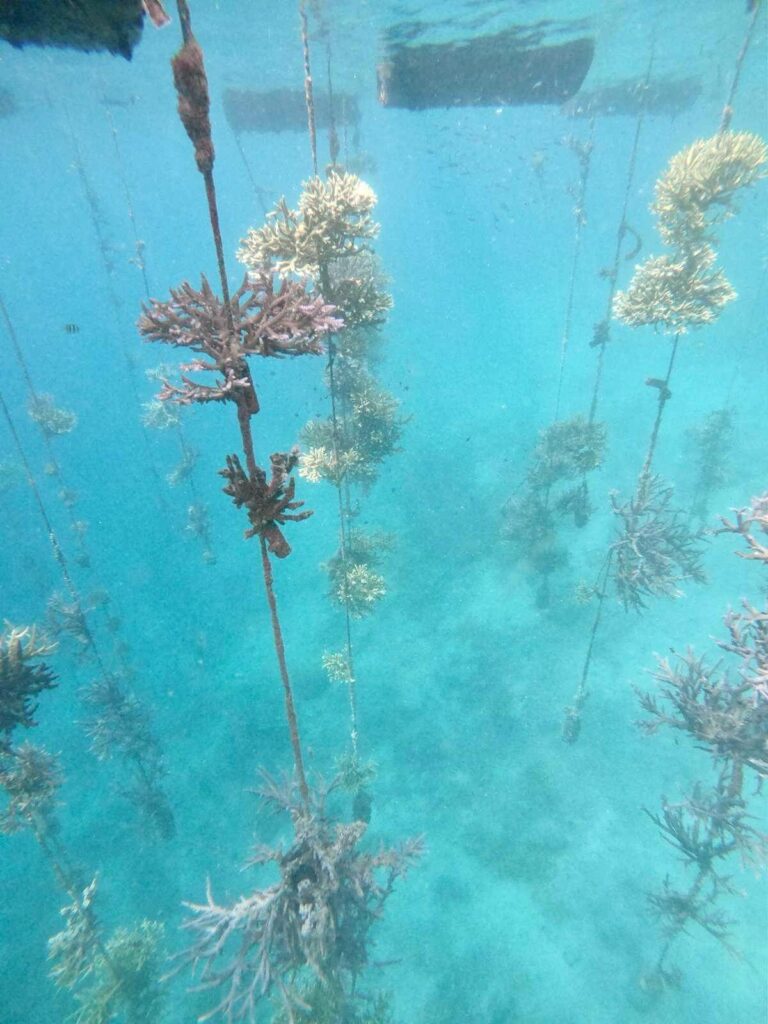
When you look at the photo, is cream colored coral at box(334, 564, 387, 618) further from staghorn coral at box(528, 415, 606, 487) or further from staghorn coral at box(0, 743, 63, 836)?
staghorn coral at box(528, 415, 606, 487)

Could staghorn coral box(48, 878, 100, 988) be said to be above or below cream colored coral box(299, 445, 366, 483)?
below

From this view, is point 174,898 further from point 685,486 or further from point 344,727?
point 685,486

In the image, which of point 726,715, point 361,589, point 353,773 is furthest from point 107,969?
point 726,715

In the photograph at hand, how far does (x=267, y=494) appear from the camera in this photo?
389 cm

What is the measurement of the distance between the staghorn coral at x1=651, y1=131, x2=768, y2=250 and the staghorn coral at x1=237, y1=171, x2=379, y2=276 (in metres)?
5.80

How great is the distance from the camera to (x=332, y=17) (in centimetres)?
1856

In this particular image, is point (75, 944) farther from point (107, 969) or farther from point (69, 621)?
point (69, 621)

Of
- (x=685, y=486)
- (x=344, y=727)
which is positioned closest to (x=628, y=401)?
(x=685, y=486)

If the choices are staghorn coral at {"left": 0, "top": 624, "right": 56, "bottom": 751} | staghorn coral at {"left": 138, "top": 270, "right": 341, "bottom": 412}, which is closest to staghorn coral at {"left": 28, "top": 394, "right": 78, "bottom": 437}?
staghorn coral at {"left": 0, "top": 624, "right": 56, "bottom": 751}

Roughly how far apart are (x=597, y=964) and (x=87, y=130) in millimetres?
54661

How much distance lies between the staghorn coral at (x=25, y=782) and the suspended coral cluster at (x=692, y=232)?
1390cm

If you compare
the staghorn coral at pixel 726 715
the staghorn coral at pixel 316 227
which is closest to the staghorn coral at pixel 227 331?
the staghorn coral at pixel 316 227

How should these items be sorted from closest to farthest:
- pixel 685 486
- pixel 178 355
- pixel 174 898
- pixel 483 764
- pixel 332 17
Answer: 1. pixel 174 898
2. pixel 483 764
3. pixel 332 17
4. pixel 685 486
5. pixel 178 355

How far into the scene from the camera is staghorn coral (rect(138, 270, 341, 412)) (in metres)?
3.65
